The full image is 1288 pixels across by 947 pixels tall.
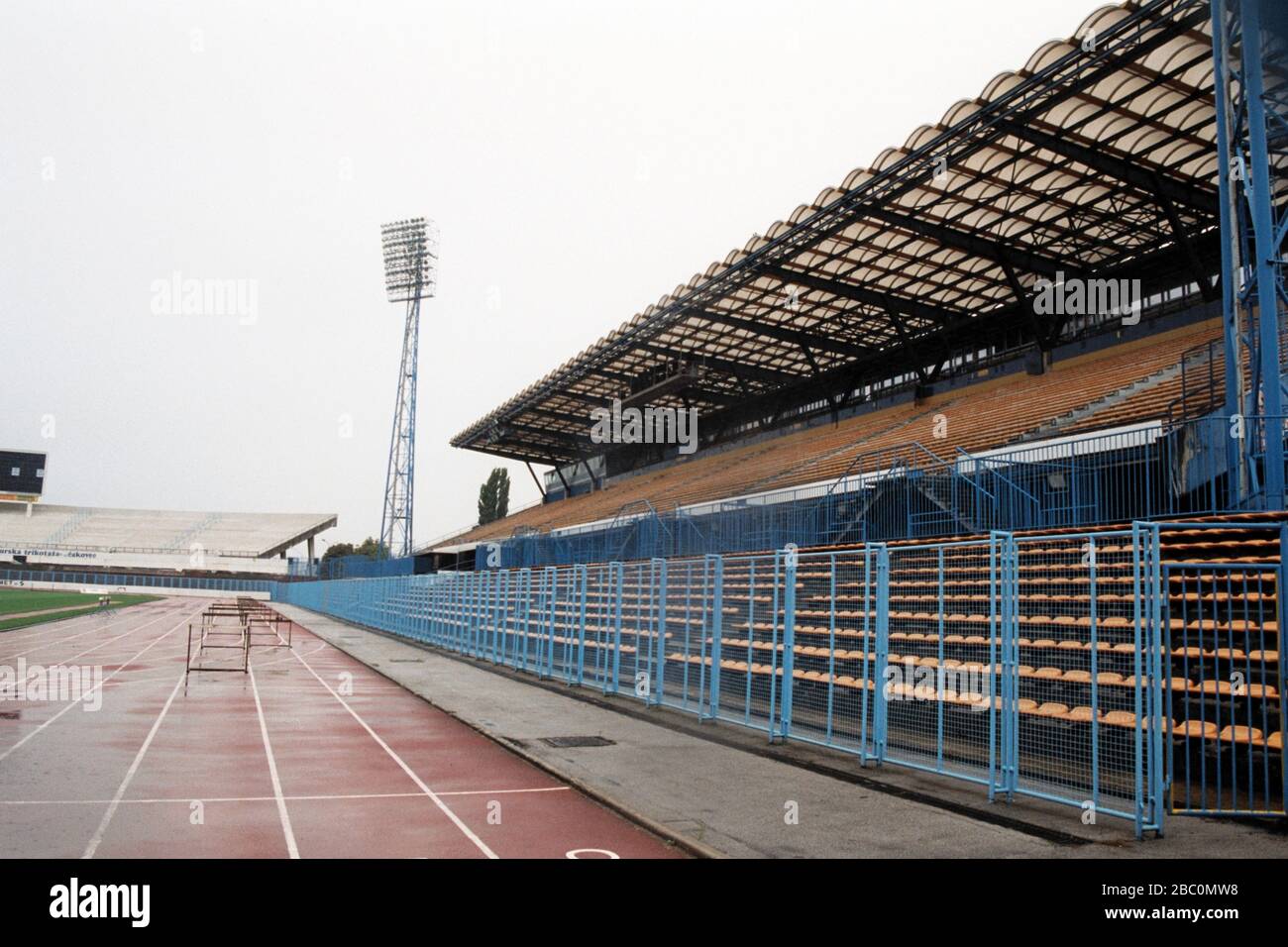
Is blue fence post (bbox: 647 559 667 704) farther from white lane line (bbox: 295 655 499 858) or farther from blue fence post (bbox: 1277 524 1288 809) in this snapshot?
blue fence post (bbox: 1277 524 1288 809)

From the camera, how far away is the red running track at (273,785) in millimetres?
6539

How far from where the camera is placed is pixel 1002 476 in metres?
16.2

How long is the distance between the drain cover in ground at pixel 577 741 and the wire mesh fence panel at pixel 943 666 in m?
3.22

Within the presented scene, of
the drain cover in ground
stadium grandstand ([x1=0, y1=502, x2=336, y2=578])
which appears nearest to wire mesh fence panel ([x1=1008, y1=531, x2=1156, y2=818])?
the drain cover in ground

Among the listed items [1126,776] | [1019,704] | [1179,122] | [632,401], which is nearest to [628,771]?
[1019,704]

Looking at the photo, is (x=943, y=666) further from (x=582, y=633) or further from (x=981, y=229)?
(x=981, y=229)

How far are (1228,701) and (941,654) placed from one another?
91.5 inches

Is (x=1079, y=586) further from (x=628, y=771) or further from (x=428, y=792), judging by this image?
(x=428, y=792)

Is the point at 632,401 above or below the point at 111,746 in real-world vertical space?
above

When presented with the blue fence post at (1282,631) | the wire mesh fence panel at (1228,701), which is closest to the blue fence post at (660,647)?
the wire mesh fence panel at (1228,701)

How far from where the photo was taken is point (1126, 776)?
7.00m

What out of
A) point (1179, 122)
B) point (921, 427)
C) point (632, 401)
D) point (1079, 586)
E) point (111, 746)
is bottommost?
point (111, 746)
